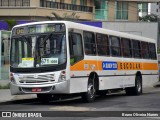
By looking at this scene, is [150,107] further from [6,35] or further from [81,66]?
[6,35]

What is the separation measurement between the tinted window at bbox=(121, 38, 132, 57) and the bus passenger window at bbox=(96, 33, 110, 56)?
2.07m

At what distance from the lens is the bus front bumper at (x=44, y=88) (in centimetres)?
1716

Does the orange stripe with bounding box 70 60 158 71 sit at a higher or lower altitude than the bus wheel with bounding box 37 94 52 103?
higher

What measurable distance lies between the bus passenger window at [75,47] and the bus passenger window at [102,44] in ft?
5.59

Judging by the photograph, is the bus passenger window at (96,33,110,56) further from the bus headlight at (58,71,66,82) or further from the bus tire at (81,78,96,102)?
the bus headlight at (58,71,66,82)

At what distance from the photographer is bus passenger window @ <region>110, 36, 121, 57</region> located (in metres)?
21.5

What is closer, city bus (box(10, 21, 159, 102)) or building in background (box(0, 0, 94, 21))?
city bus (box(10, 21, 159, 102))

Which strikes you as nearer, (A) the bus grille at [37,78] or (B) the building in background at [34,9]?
(A) the bus grille at [37,78]

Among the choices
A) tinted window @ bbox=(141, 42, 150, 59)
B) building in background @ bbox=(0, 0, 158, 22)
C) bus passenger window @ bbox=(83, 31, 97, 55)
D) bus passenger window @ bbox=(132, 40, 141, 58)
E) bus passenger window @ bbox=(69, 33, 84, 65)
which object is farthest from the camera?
building in background @ bbox=(0, 0, 158, 22)

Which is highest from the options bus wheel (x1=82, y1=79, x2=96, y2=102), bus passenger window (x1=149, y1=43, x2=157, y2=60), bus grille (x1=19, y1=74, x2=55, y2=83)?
bus passenger window (x1=149, y1=43, x2=157, y2=60)

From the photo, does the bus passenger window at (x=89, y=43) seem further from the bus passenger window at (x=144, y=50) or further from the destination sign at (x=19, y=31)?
the bus passenger window at (x=144, y=50)

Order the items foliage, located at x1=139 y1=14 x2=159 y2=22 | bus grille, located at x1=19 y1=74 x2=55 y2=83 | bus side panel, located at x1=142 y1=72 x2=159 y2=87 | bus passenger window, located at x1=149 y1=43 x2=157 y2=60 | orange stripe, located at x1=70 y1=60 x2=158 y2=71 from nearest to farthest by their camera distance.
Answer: bus grille, located at x1=19 y1=74 x2=55 y2=83
orange stripe, located at x1=70 y1=60 x2=158 y2=71
bus side panel, located at x1=142 y1=72 x2=159 y2=87
bus passenger window, located at x1=149 y1=43 x2=157 y2=60
foliage, located at x1=139 y1=14 x2=159 y2=22

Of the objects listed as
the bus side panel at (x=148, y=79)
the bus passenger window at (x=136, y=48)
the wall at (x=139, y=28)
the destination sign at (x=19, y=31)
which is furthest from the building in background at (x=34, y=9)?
the destination sign at (x=19, y=31)

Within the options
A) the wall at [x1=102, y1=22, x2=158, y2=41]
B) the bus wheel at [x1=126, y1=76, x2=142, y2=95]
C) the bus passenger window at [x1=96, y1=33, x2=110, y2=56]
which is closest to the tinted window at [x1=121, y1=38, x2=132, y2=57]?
the bus wheel at [x1=126, y1=76, x2=142, y2=95]
